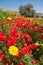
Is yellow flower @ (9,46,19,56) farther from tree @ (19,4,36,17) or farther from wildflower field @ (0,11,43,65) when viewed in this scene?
tree @ (19,4,36,17)

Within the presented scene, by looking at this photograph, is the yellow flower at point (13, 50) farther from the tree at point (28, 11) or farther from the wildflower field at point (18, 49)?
the tree at point (28, 11)

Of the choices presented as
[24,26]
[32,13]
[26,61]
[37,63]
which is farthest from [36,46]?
[32,13]

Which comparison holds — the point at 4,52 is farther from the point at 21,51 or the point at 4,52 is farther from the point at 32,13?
the point at 32,13

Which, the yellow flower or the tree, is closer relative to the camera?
the yellow flower

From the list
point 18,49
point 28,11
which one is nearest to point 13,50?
point 18,49

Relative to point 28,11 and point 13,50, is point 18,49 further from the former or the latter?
point 28,11

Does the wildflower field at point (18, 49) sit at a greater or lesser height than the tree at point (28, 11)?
greater

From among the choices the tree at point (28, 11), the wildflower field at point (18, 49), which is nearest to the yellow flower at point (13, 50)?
the wildflower field at point (18, 49)

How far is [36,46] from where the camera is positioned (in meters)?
3.34

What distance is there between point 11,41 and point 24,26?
44.8 inches

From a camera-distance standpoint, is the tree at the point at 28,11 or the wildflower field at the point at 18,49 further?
the tree at the point at 28,11

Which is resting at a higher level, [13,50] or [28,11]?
[13,50]

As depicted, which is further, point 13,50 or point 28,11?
point 28,11

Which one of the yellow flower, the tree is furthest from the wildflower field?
the tree
